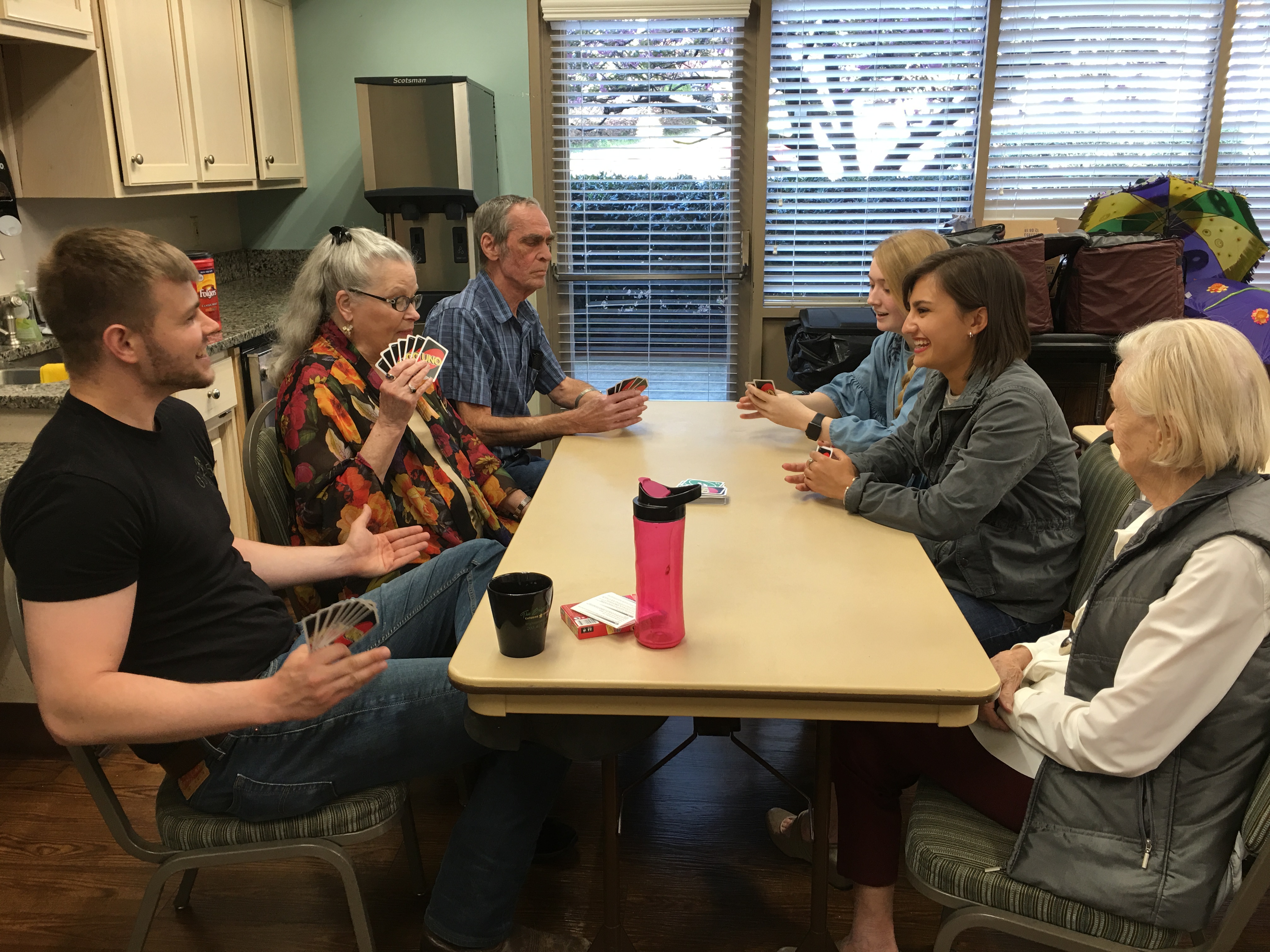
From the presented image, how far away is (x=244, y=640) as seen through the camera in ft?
4.92

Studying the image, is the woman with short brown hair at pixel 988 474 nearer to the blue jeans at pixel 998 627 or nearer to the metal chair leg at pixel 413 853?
the blue jeans at pixel 998 627

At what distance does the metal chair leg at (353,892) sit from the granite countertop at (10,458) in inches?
49.4

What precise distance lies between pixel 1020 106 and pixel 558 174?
7.03 ft

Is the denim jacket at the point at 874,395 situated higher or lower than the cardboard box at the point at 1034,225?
lower

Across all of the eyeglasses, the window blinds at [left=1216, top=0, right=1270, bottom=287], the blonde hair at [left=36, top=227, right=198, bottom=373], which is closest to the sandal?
the eyeglasses

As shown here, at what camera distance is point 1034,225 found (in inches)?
170

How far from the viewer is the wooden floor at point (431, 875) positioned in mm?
1850

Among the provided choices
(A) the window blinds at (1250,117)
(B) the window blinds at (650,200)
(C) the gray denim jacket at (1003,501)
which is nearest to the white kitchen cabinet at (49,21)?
(B) the window blinds at (650,200)

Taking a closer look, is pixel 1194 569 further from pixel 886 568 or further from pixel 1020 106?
pixel 1020 106

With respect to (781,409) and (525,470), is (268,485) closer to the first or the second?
(525,470)

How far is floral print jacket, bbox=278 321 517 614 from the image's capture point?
1864 mm

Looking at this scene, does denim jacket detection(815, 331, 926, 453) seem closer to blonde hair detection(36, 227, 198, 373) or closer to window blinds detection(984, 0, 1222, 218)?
blonde hair detection(36, 227, 198, 373)

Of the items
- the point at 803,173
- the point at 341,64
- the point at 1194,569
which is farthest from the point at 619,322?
the point at 1194,569

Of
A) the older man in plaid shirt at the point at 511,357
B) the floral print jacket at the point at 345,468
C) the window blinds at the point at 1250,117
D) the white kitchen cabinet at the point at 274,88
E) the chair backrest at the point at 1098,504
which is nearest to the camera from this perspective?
the chair backrest at the point at 1098,504
